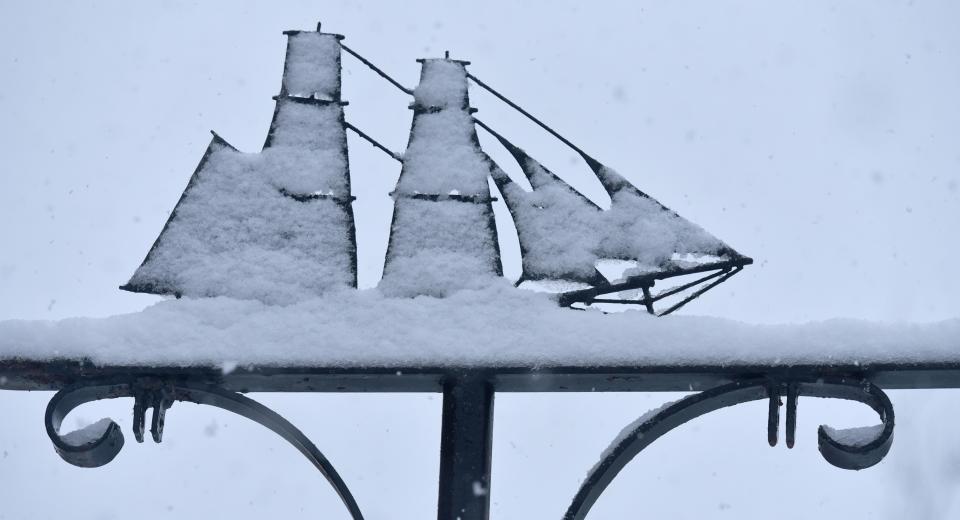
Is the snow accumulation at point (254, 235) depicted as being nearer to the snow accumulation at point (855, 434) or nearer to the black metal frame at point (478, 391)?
the black metal frame at point (478, 391)

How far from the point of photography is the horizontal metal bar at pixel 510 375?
2.07 metres

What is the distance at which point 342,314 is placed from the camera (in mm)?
2199

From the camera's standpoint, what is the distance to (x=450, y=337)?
2.12 meters

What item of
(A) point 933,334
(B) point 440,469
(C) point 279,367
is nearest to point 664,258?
(A) point 933,334

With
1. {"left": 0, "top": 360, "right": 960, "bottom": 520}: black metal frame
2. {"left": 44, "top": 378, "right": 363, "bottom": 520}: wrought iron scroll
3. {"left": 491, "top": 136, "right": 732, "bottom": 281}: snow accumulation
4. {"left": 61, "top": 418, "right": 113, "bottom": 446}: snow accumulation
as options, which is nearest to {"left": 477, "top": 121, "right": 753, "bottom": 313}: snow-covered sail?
{"left": 491, "top": 136, "right": 732, "bottom": 281}: snow accumulation

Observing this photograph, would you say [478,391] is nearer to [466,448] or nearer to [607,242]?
[466,448]

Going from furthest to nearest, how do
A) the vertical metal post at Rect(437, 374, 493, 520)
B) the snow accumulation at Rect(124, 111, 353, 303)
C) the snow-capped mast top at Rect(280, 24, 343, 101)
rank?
the snow-capped mast top at Rect(280, 24, 343, 101), the snow accumulation at Rect(124, 111, 353, 303), the vertical metal post at Rect(437, 374, 493, 520)

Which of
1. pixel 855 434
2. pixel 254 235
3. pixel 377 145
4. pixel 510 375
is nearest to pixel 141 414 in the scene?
pixel 254 235

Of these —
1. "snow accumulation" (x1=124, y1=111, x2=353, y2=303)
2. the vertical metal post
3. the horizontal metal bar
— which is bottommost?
the vertical metal post

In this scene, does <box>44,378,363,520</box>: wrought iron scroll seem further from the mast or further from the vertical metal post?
the mast

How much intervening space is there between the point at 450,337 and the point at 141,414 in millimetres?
670

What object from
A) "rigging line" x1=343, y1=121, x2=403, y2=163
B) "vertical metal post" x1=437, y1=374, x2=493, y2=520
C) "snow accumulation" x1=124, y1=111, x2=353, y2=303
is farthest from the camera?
"rigging line" x1=343, y1=121, x2=403, y2=163

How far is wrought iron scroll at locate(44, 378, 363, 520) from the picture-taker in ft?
6.79

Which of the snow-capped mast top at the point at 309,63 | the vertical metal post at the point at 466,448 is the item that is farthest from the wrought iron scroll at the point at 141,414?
the snow-capped mast top at the point at 309,63
